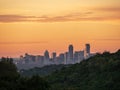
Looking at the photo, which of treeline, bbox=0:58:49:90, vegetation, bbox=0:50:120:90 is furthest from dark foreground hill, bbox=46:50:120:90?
treeline, bbox=0:58:49:90

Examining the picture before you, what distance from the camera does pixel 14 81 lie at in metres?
75.9

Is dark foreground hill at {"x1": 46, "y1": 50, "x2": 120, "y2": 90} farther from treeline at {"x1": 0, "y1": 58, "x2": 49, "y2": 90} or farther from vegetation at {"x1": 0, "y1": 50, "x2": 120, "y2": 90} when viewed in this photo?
treeline at {"x1": 0, "y1": 58, "x2": 49, "y2": 90}

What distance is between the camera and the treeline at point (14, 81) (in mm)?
73756

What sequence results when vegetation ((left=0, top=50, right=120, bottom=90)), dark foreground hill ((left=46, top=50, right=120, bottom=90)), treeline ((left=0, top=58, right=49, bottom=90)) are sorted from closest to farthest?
treeline ((left=0, top=58, right=49, bottom=90))
vegetation ((left=0, top=50, right=120, bottom=90))
dark foreground hill ((left=46, top=50, right=120, bottom=90))

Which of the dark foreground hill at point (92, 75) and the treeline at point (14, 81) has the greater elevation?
the treeline at point (14, 81)

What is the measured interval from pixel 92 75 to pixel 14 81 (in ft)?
148

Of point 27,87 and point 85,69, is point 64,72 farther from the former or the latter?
point 27,87

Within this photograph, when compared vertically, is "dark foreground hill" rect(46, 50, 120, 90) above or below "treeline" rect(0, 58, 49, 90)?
below

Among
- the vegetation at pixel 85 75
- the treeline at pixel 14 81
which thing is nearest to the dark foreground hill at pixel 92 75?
the vegetation at pixel 85 75

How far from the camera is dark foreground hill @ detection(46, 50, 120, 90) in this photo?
10812 cm

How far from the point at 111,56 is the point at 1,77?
2360 inches

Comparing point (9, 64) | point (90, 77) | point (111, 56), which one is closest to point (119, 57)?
point (111, 56)

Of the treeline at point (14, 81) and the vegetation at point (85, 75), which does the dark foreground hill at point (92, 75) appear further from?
the treeline at point (14, 81)

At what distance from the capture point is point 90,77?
11881 cm
